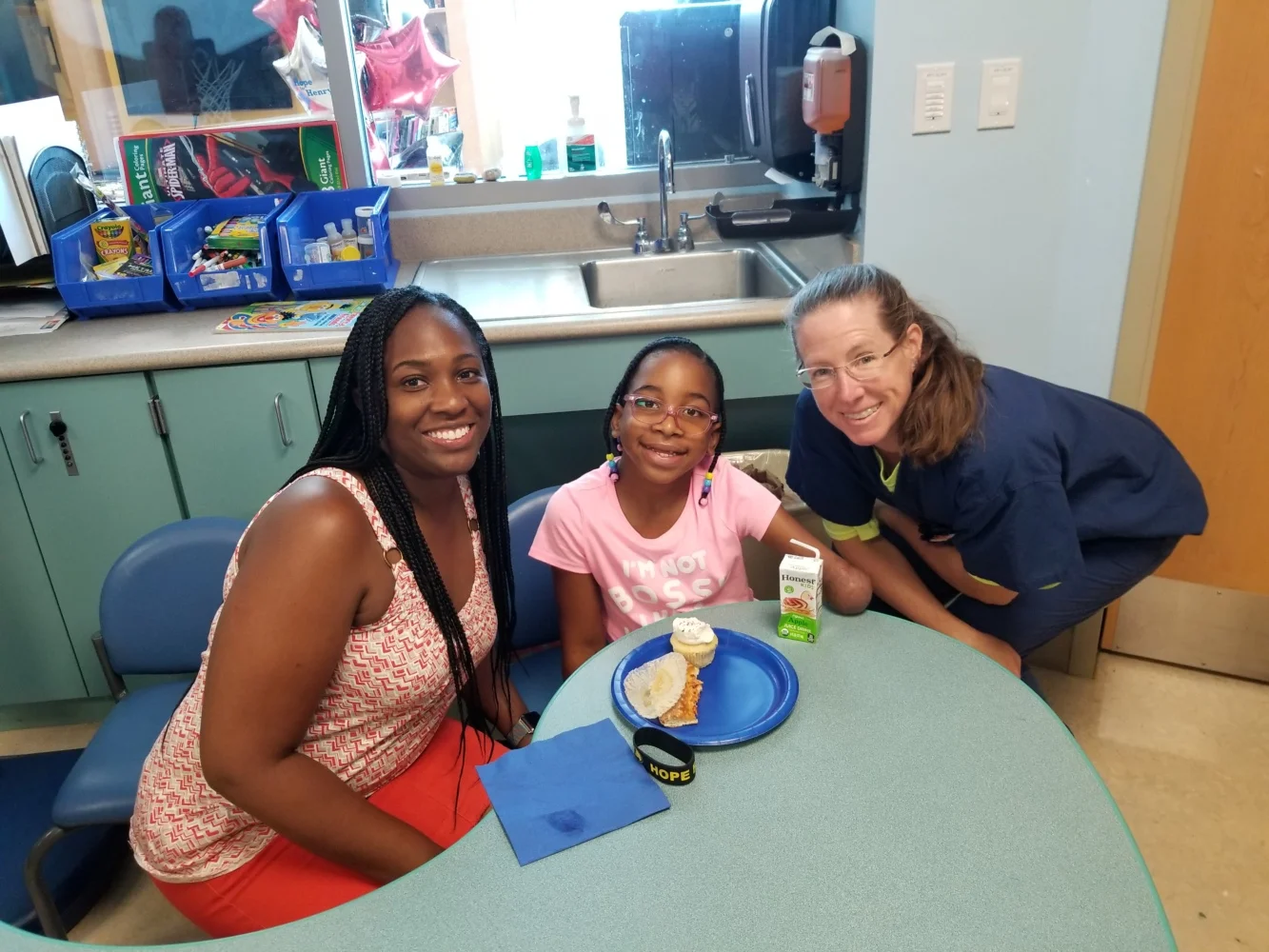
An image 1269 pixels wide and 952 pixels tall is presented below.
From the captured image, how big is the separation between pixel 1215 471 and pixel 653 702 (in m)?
1.60

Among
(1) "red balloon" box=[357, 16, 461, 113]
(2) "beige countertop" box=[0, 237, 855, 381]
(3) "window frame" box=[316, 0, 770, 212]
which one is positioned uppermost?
(1) "red balloon" box=[357, 16, 461, 113]

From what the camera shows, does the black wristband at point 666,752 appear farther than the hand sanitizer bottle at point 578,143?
No

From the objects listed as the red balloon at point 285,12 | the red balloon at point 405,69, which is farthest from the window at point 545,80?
the red balloon at point 285,12

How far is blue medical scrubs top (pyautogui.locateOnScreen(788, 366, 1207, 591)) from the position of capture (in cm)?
133

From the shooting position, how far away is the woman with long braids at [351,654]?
0.99 m

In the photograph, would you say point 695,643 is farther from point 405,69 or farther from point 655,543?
point 405,69

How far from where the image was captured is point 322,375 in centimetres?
199

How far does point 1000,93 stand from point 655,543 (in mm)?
1220

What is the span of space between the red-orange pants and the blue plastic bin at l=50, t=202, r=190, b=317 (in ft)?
4.86

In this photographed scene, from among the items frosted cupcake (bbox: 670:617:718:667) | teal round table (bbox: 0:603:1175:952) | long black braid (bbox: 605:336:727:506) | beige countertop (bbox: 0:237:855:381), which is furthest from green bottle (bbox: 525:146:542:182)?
teal round table (bbox: 0:603:1175:952)

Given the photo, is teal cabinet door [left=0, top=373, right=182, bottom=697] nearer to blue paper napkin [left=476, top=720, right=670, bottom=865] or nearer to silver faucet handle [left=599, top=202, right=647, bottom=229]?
silver faucet handle [left=599, top=202, right=647, bottom=229]

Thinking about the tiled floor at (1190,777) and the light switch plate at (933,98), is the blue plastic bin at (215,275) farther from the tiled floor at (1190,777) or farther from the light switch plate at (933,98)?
the tiled floor at (1190,777)

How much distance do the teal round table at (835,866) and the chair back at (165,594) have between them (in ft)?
2.43

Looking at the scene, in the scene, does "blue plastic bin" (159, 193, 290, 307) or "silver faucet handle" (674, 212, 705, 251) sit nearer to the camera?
"blue plastic bin" (159, 193, 290, 307)
